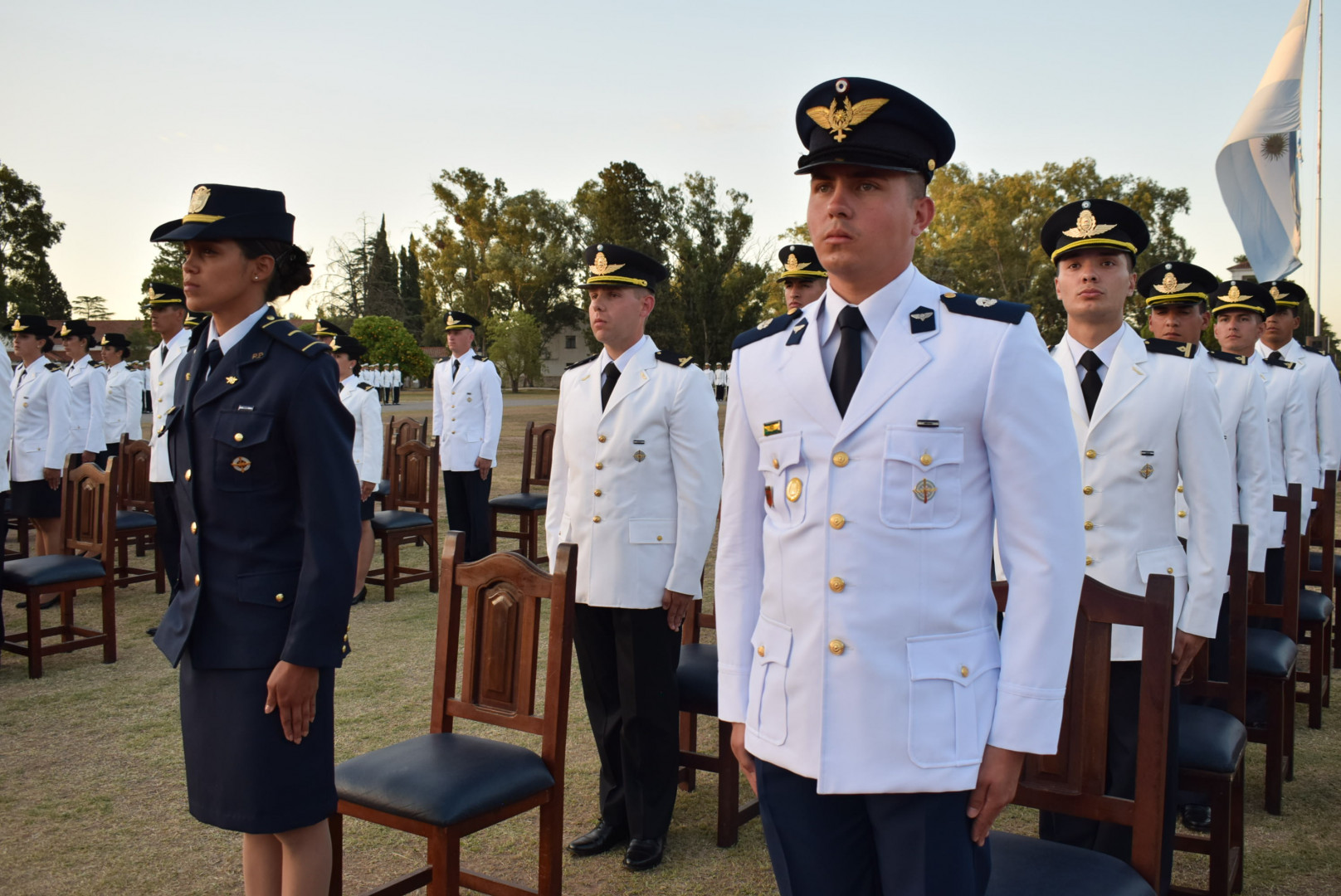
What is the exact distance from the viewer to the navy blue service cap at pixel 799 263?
445 cm

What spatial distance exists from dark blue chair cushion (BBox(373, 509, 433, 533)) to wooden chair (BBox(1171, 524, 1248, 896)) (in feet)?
17.7

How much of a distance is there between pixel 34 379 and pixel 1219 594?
7.98 meters

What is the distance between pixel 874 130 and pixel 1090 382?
1.70 meters

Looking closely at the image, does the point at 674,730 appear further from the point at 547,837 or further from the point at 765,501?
the point at 765,501

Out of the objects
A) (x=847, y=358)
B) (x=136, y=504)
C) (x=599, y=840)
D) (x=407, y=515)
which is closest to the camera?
(x=847, y=358)

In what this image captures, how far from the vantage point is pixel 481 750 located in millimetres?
2646

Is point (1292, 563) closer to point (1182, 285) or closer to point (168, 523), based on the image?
point (1182, 285)

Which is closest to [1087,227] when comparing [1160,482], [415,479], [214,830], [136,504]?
[1160,482]

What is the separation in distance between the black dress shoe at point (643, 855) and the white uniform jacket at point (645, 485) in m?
0.79

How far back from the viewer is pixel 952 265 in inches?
1731

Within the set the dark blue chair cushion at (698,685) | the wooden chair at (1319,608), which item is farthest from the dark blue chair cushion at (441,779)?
the wooden chair at (1319,608)

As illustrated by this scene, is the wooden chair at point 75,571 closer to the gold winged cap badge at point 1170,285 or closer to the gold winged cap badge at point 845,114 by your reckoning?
the gold winged cap badge at point 845,114

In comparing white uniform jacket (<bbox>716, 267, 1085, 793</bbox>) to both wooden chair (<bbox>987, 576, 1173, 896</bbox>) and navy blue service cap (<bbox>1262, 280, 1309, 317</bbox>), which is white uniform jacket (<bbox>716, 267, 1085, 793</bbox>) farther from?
navy blue service cap (<bbox>1262, 280, 1309, 317</bbox>)

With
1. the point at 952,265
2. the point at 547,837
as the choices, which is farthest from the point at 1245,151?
the point at 952,265
